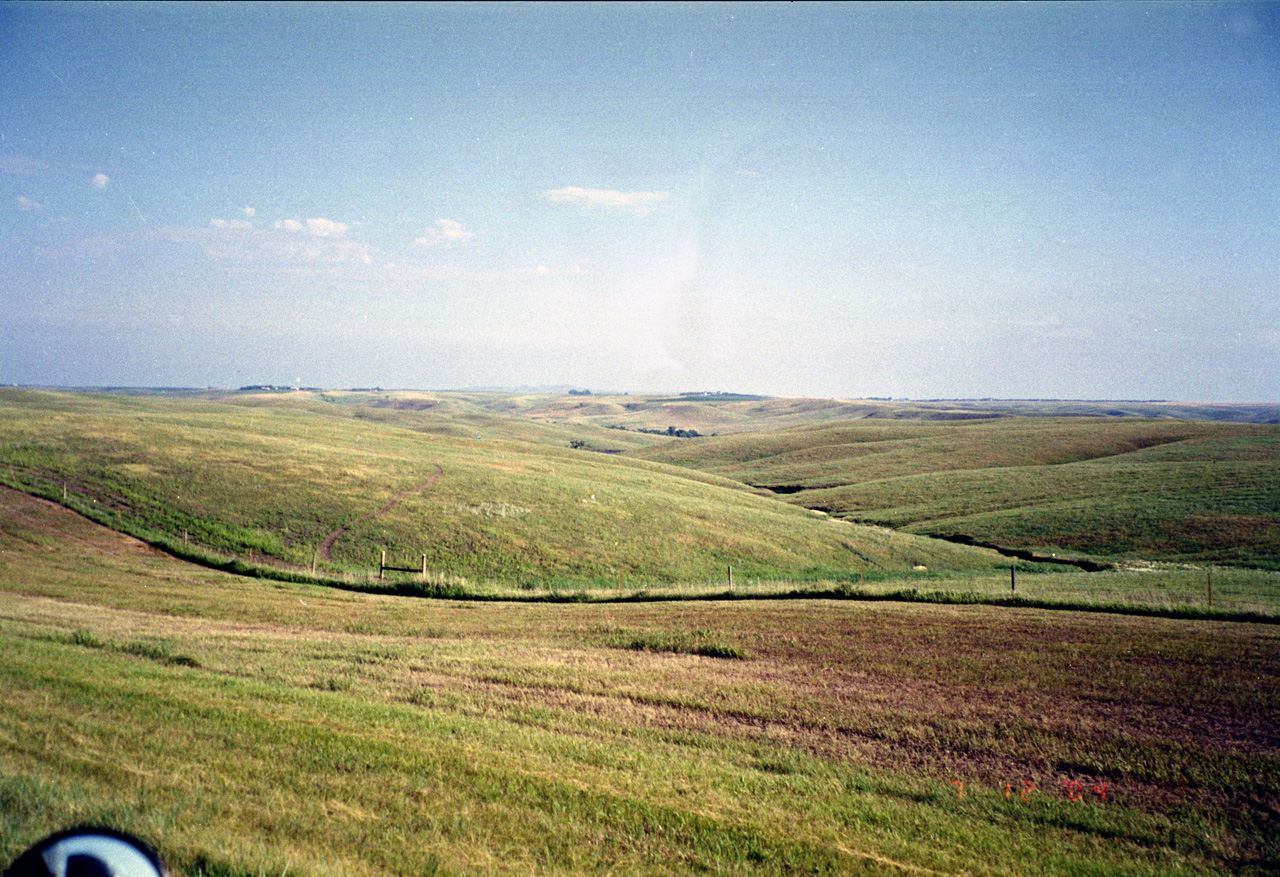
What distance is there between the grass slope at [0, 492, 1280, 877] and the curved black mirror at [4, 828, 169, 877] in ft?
6.88

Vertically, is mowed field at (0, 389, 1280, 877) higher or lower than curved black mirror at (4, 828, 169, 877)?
lower

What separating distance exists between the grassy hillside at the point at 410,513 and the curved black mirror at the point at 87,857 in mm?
26945

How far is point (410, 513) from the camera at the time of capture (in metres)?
40.2

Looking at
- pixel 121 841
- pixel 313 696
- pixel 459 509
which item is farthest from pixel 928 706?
pixel 459 509

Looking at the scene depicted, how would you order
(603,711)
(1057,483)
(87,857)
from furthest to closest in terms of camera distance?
1. (1057,483)
2. (603,711)
3. (87,857)

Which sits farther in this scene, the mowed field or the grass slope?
the mowed field

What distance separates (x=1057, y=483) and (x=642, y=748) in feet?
229

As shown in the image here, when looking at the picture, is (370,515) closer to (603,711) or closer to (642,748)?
(603,711)

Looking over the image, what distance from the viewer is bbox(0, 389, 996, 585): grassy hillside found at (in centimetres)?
3350

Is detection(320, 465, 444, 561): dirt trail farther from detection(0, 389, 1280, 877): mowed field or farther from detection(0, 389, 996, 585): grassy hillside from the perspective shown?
detection(0, 389, 1280, 877): mowed field

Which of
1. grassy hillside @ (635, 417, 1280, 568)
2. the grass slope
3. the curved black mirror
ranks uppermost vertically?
the curved black mirror

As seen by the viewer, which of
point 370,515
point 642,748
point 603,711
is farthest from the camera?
point 370,515

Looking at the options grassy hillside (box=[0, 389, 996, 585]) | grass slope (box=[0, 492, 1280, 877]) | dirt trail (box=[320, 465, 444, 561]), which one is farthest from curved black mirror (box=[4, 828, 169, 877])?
dirt trail (box=[320, 465, 444, 561])

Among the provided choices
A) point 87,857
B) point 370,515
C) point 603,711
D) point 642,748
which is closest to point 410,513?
point 370,515
